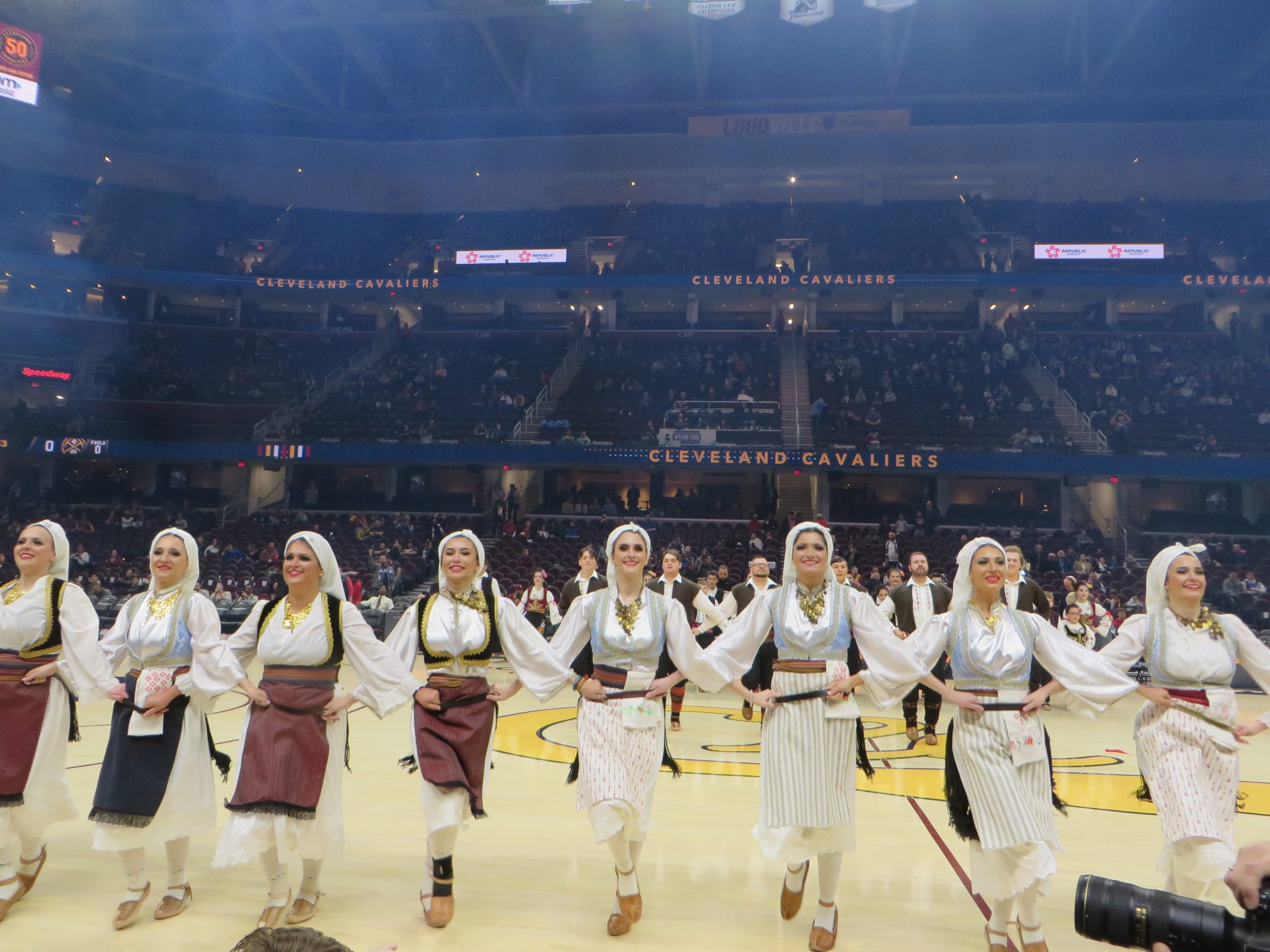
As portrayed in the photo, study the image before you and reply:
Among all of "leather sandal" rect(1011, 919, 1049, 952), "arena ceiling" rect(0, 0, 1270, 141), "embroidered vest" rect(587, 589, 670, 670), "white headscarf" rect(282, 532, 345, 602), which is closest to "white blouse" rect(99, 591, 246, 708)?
"white headscarf" rect(282, 532, 345, 602)

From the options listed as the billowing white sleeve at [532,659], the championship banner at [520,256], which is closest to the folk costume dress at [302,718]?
the billowing white sleeve at [532,659]

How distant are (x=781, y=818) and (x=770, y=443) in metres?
20.6

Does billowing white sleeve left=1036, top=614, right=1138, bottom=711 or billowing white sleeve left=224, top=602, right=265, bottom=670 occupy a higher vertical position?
billowing white sleeve left=224, top=602, right=265, bottom=670

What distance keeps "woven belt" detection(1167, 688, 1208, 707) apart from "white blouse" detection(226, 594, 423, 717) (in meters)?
3.96

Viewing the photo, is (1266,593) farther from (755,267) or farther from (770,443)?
(755,267)

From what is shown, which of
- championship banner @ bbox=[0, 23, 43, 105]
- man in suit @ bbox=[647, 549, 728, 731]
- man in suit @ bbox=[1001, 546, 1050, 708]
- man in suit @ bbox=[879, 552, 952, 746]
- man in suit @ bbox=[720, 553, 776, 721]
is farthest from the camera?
championship banner @ bbox=[0, 23, 43, 105]

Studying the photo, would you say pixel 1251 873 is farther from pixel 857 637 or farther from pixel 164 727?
pixel 164 727

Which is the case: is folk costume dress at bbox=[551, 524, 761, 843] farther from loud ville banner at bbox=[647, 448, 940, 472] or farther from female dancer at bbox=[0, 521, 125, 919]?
loud ville banner at bbox=[647, 448, 940, 472]

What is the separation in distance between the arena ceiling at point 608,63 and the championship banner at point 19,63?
0.97 m

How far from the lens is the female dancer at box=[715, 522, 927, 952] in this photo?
454cm

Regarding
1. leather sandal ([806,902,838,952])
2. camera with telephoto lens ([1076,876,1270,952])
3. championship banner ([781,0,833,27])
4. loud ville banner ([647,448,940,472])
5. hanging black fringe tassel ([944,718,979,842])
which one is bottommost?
leather sandal ([806,902,838,952])

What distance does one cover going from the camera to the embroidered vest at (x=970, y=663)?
4.45 metres

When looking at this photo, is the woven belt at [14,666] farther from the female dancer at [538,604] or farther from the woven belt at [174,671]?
Answer: the female dancer at [538,604]

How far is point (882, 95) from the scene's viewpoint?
30891 mm
